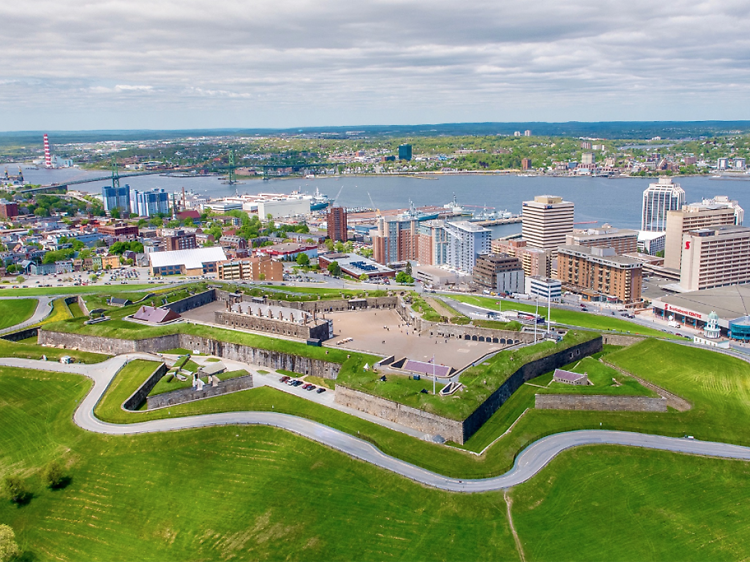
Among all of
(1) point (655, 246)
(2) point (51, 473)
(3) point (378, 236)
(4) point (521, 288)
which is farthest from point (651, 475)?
(1) point (655, 246)

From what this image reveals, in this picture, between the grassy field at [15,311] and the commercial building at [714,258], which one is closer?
the grassy field at [15,311]

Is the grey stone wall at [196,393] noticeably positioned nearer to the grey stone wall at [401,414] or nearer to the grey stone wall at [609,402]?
the grey stone wall at [401,414]

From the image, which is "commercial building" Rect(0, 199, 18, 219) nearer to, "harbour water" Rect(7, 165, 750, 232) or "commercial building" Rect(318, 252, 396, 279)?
"harbour water" Rect(7, 165, 750, 232)

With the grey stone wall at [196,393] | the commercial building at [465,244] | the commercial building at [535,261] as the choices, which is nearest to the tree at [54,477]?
the grey stone wall at [196,393]

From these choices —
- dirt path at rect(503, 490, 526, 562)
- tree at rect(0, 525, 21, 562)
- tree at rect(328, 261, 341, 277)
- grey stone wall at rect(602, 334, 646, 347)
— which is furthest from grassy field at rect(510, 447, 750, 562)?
tree at rect(328, 261, 341, 277)

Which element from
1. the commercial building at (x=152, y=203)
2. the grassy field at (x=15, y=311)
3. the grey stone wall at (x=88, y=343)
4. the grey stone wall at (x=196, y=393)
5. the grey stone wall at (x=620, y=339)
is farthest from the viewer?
the commercial building at (x=152, y=203)

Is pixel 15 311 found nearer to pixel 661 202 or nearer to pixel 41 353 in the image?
pixel 41 353

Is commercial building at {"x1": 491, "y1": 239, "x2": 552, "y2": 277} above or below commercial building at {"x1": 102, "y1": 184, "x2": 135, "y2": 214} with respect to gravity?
below
